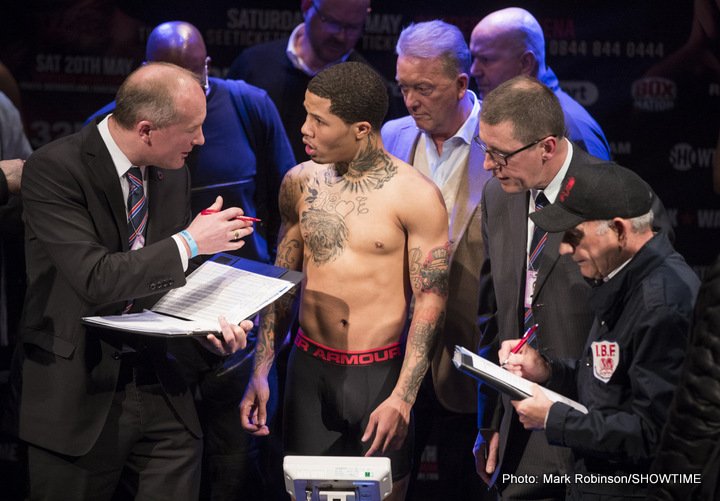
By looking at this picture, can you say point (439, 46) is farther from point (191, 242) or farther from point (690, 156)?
point (690, 156)

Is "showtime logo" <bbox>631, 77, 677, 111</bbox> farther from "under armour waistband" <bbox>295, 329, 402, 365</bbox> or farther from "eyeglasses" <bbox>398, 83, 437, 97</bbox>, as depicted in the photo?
"under armour waistband" <bbox>295, 329, 402, 365</bbox>

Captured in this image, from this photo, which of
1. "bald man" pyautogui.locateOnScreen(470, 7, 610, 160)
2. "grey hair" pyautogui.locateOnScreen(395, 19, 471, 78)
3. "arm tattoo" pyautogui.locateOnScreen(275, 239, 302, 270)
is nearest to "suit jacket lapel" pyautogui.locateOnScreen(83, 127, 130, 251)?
"arm tattoo" pyautogui.locateOnScreen(275, 239, 302, 270)

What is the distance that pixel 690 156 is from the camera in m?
5.41

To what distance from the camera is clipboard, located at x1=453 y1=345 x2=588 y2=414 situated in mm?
2680

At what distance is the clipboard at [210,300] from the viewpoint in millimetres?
A: 2936

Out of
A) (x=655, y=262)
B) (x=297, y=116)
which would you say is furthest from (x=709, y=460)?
(x=297, y=116)

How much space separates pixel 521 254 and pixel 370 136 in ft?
2.34

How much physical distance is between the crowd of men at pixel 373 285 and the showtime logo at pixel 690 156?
143 cm

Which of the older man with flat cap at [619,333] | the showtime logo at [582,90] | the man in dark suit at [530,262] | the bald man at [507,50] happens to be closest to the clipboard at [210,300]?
the man in dark suit at [530,262]

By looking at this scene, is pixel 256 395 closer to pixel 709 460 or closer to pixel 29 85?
pixel 709 460

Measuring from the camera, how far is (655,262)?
8.45 ft

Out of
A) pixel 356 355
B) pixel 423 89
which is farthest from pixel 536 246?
pixel 423 89

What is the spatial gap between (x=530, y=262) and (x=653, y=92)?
2.42 m

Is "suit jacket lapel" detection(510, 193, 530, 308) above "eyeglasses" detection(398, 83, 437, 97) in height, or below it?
below
